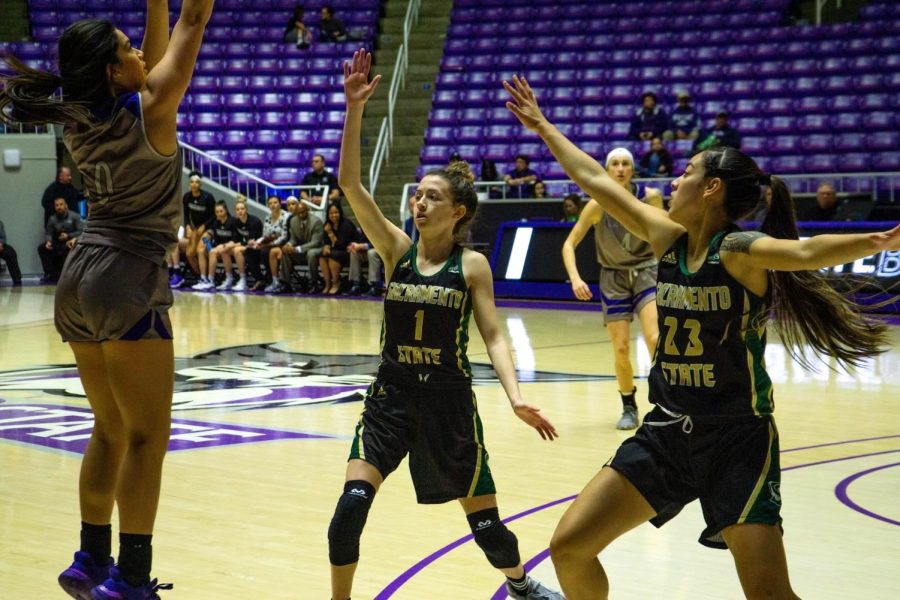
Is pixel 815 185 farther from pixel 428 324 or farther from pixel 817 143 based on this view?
pixel 428 324

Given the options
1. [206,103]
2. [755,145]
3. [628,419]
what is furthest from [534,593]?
[206,103]

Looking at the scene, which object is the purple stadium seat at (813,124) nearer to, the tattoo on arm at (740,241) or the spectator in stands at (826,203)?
the spectator in stands at (826,203)

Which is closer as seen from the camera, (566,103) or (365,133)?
(566,103)

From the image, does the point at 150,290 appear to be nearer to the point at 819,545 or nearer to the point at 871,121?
the point at 819,545

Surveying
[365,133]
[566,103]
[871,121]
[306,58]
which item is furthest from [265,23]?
[871,121]

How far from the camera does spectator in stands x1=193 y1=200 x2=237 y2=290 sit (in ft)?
Answer: 61.3

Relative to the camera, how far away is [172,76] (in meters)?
3.14

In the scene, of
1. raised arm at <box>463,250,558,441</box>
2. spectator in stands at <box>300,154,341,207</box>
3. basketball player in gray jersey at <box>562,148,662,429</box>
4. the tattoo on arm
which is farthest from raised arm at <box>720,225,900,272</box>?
spectator in stands at <box>300,154,341,207</box>

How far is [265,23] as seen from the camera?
23672mm

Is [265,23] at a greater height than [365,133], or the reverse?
[265,23]

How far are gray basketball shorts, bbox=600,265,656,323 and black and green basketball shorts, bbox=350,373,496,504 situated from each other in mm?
3494

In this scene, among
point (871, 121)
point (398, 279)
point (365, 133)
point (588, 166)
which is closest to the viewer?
point (588, 166)

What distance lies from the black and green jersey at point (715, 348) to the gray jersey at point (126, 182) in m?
1.47

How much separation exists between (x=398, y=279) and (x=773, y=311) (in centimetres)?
122
